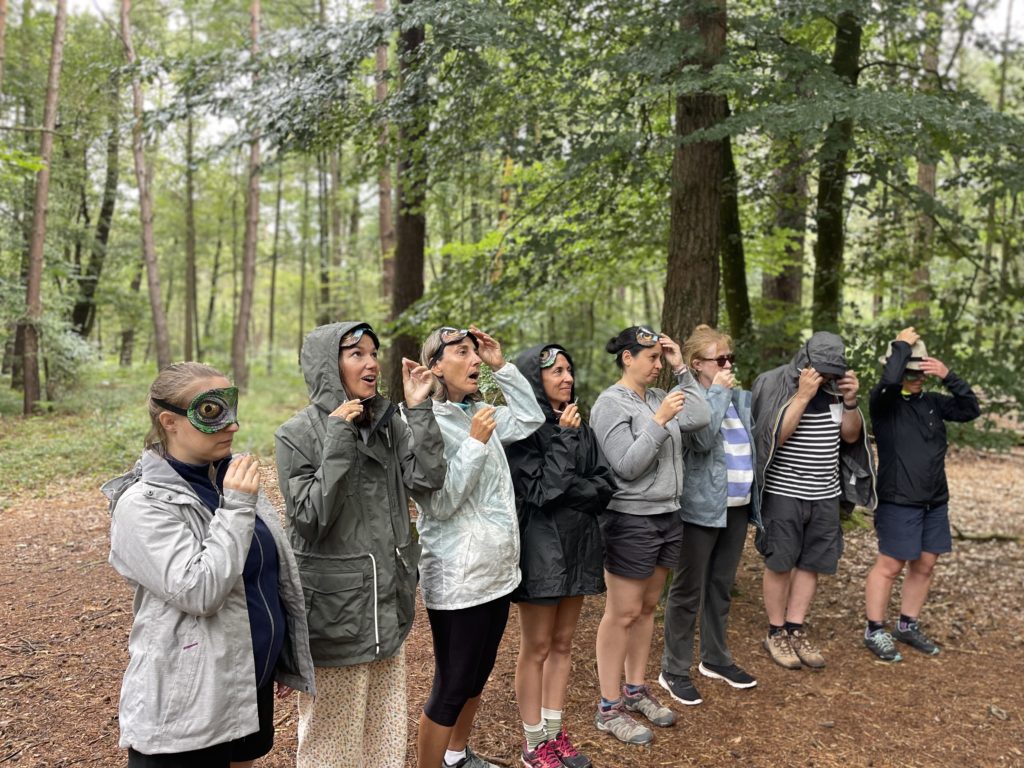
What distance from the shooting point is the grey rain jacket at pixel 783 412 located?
4555 millimetres

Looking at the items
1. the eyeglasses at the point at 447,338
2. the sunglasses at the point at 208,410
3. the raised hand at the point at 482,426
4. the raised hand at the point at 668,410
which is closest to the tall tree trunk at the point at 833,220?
the raised hand at the point at 668,410

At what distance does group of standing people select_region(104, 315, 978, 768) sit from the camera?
2.09 metres

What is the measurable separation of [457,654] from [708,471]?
195 centimetres

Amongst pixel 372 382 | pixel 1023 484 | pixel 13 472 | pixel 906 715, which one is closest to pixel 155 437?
pixel 372 382

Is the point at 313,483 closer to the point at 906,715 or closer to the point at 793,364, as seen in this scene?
the point at 793,364

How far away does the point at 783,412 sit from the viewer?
181 inches

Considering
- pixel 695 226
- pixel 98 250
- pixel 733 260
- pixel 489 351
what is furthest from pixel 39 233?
pixel 489 351

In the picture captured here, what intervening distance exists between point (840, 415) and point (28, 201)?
57.5ft

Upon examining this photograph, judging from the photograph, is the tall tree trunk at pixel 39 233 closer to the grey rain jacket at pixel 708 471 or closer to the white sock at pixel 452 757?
the grey rain jacket at pixel 708 471

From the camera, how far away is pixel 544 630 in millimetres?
3338

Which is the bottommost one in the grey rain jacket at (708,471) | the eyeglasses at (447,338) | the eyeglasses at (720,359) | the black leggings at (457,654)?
the black leggings at (457,654)

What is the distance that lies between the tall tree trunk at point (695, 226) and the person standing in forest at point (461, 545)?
289 cm

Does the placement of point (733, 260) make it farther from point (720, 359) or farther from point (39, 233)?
point (39, 233)

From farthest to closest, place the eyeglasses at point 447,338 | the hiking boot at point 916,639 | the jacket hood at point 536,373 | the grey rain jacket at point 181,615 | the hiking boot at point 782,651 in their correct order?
1. the hiking boot at point 916,639
2. the hiking boot at point 782,651
3. the jacket hood at point 536,373
4. the eyeglasses at point 447,338
5. the grey rain jacket at point 181,615
